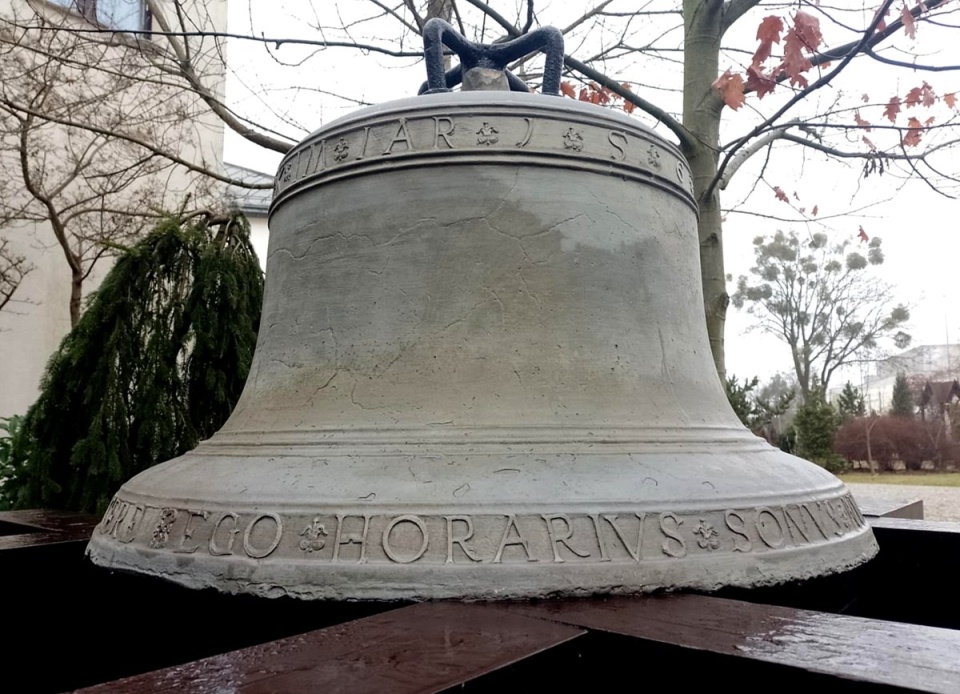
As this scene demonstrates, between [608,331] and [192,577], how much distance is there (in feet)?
3.24

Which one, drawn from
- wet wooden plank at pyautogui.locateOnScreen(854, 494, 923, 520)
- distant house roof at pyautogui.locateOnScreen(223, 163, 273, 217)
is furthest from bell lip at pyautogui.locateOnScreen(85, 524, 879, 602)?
distant house roof at pyautogui.locateOnScreen(223, 163, 273, 217)

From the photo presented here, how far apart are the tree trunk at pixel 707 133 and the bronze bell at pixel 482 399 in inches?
94.6

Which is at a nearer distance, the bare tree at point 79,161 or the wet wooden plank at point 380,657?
the wet wooden plank at point 380,657

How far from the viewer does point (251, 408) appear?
79.5 inches

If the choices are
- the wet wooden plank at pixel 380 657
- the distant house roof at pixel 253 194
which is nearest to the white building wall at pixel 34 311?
the distant house roof at pixel 253 194

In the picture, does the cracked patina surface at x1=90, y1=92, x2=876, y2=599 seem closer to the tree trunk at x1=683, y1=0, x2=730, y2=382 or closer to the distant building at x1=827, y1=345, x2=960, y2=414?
the tree trunk at x1=683, y1=0, x2=730, y2=382

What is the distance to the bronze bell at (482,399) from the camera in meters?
1.47

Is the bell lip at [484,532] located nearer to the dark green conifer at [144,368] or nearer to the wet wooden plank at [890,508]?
the wet wooden plank at [890,508]

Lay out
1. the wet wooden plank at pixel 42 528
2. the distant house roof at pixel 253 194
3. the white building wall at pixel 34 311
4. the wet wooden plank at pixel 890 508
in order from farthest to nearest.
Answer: the distant house roof at pixel 253 194 < the white building wall at pixel 34 311 < the wet wooden plank at pixel 890 508 < the wet wooden plank at pixel 42 528

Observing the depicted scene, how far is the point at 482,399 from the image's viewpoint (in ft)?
5.71

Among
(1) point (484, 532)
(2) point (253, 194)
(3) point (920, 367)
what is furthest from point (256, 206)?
(3) point (920, 367)

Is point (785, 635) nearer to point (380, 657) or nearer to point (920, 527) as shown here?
point (380, 657)

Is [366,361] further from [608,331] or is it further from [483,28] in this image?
[483,28]

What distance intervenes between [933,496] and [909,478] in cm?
600
